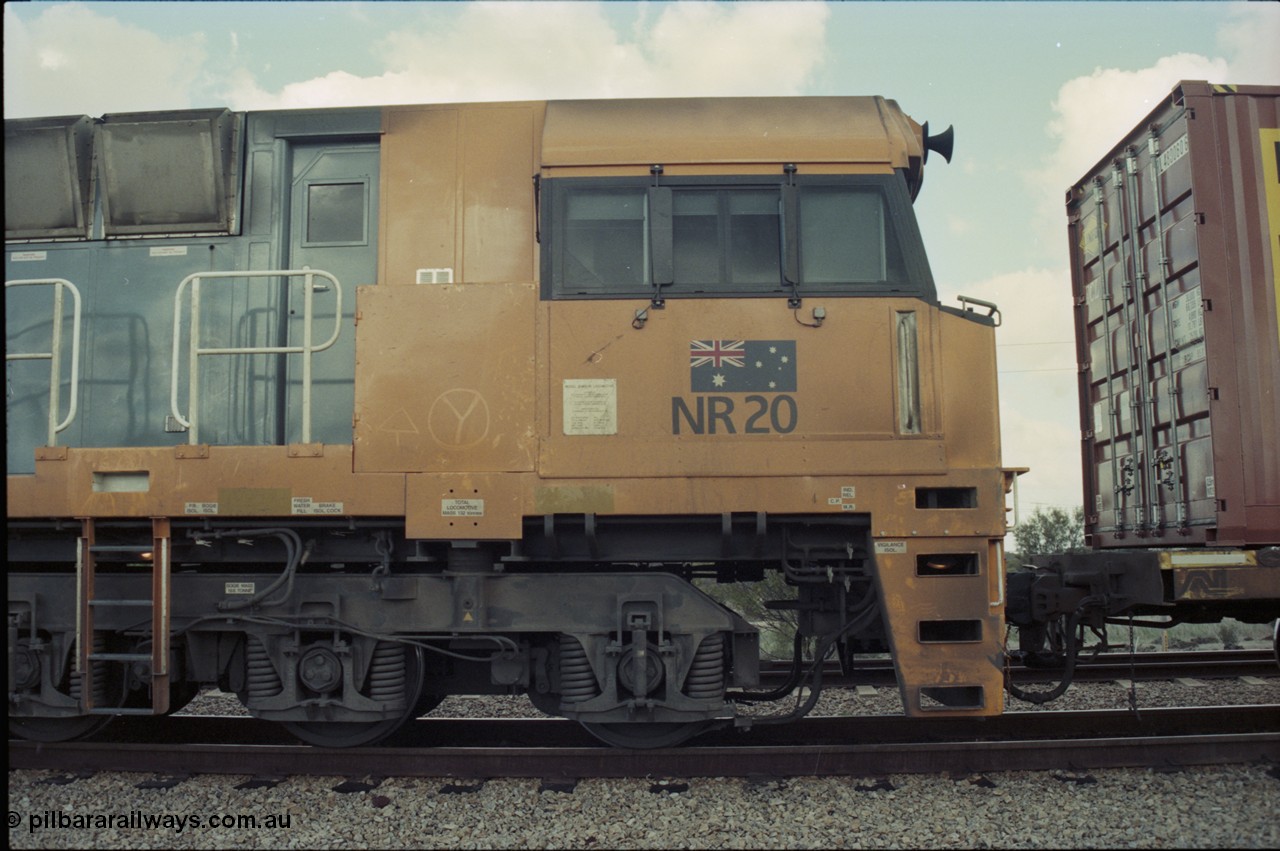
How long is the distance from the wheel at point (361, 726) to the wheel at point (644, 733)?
111cm

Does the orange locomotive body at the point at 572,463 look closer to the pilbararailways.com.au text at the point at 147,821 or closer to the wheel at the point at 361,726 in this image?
the wheel at the point at 361,726

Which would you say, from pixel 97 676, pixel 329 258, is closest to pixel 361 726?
pixel 97 676

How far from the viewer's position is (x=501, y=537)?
5.11m

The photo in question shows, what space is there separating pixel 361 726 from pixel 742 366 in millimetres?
3303

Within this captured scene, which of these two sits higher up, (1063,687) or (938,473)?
(938,473)

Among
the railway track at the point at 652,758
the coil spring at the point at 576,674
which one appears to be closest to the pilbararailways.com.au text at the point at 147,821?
the railway track at the point at 652,758

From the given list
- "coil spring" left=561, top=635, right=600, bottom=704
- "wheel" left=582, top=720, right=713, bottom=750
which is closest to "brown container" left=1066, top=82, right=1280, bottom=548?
"wheel" left=582, top=720, right=713, bottom=750

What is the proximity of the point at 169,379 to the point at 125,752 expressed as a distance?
7.82ft

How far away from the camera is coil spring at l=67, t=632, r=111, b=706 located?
5.40 metres

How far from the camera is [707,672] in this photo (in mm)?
5312

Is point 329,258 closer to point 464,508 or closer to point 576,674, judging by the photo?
point 464,508

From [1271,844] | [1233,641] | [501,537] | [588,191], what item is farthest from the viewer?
[1233,641]

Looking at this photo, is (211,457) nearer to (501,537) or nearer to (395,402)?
(395,402)

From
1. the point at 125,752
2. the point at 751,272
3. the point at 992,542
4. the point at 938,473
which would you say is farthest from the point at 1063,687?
the point at 125,752
